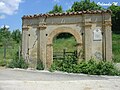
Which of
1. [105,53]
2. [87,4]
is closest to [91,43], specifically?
[105,53]

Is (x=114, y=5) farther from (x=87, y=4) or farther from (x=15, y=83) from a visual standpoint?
(x=15, y=83)

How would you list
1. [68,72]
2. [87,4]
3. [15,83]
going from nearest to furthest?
[15,83] < [68,72] < [87,4]

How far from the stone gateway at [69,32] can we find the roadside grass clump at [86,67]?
73cm

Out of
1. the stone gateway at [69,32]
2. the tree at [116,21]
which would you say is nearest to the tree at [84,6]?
the tree at [116,21]

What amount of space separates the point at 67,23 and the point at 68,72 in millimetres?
3730

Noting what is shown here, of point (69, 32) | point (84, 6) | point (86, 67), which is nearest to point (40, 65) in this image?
point (69, 32)

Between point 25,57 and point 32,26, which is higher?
point 32,26

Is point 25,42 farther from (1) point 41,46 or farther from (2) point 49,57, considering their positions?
(2) point 49,57

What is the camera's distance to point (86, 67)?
16.0 meters

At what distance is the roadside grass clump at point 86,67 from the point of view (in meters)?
15.3

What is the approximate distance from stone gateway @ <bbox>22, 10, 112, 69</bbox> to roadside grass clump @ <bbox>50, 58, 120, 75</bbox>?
0.73m

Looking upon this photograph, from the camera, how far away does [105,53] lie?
1697 centimetres

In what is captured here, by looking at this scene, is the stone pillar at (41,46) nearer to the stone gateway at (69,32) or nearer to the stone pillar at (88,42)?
the stone gateway at (69,32)

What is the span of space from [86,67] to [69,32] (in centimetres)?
320
